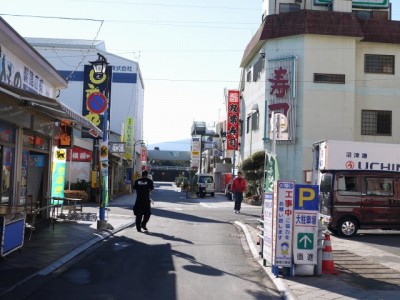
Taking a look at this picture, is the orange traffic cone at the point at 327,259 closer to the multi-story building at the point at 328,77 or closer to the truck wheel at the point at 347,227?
the truck wheel at the point at 347,227

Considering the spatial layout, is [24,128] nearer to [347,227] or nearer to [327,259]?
[327,259]

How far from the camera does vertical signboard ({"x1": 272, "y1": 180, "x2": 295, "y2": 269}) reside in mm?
→ 8242

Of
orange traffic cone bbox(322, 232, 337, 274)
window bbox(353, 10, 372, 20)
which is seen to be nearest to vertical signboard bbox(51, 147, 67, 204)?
orange traffic cone bbox(322, 232, 337, 274)

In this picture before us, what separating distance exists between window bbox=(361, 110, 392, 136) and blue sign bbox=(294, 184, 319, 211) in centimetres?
2299

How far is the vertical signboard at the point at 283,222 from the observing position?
27.0 feet

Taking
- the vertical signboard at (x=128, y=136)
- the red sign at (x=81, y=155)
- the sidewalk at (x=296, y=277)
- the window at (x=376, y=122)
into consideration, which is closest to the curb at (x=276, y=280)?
the sidewalk at (x=296, y=277)

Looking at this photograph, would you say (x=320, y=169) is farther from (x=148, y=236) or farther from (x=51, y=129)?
(x=51, y=129)

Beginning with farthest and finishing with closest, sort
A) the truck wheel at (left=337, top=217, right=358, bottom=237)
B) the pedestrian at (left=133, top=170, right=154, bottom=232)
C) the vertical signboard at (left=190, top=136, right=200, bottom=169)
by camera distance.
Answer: the vertical signboard at (left=190, top=136, right=200, bottom=169), the truck wheel at (left=337, top=217, right=358, bottom=237), the pedestrian at (left=133, top=170, right=154, bottom=232)

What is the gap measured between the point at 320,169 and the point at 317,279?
25.4 feet

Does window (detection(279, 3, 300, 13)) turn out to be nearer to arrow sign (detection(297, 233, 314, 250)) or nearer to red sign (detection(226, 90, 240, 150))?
red sign (detection(226, 90, 240, 150))

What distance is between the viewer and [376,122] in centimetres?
2994

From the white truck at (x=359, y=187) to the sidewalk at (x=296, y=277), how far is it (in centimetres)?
151

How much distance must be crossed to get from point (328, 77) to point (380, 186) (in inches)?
615

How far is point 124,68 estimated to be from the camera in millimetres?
54219
